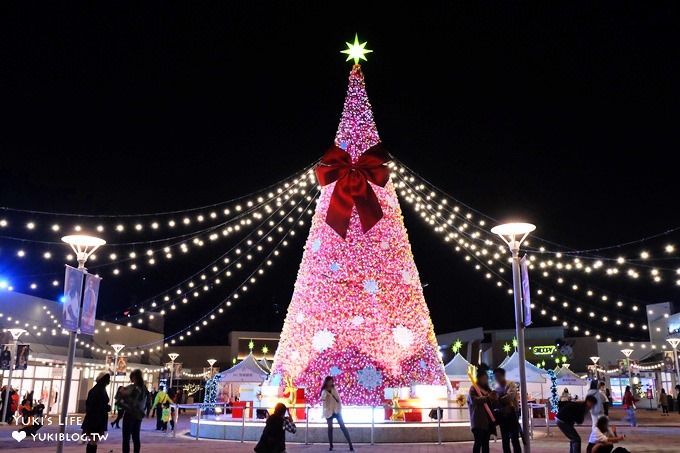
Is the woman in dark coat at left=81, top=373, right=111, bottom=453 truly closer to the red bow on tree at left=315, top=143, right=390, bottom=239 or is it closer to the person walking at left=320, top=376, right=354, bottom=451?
the person walking at left=320, top=376, right=354, bottom=451

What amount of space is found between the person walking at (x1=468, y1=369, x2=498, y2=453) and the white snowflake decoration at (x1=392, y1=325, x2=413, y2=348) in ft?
16.3

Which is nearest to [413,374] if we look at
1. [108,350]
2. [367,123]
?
[367,123]

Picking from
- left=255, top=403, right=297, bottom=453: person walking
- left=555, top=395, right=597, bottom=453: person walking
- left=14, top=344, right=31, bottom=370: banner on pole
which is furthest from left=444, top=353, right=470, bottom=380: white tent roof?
left=255, top=403, right=297, bottom=453: person walking

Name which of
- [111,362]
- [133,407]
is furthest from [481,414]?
[111,362]

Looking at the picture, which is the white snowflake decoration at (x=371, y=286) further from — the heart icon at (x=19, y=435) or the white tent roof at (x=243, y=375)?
the white tent roof at (x=243, y=375)

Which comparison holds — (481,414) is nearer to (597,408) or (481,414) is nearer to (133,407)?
(597,408)

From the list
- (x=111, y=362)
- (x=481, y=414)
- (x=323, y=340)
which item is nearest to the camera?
(x=481, y=414)

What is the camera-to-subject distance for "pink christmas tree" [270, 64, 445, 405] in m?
13.0

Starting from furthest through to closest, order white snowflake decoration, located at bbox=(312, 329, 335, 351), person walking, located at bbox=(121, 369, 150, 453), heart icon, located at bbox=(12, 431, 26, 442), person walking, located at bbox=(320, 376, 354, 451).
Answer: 1. white snowflake decoration, located at bbox=(312, 329, 335, 351)
2. heart icon, located at bbox=(12, 431, 26, 442)
3. person walking, located at bbox=(320, 376, 354, 451)
4. person walking, located at bbox=(121, 369, 150, 453)

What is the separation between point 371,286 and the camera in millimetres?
13422

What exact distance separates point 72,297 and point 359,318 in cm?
606

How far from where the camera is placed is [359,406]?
1267 centimetres

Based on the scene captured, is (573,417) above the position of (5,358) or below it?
below

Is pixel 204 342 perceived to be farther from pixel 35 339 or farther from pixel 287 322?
pixel 287 322
